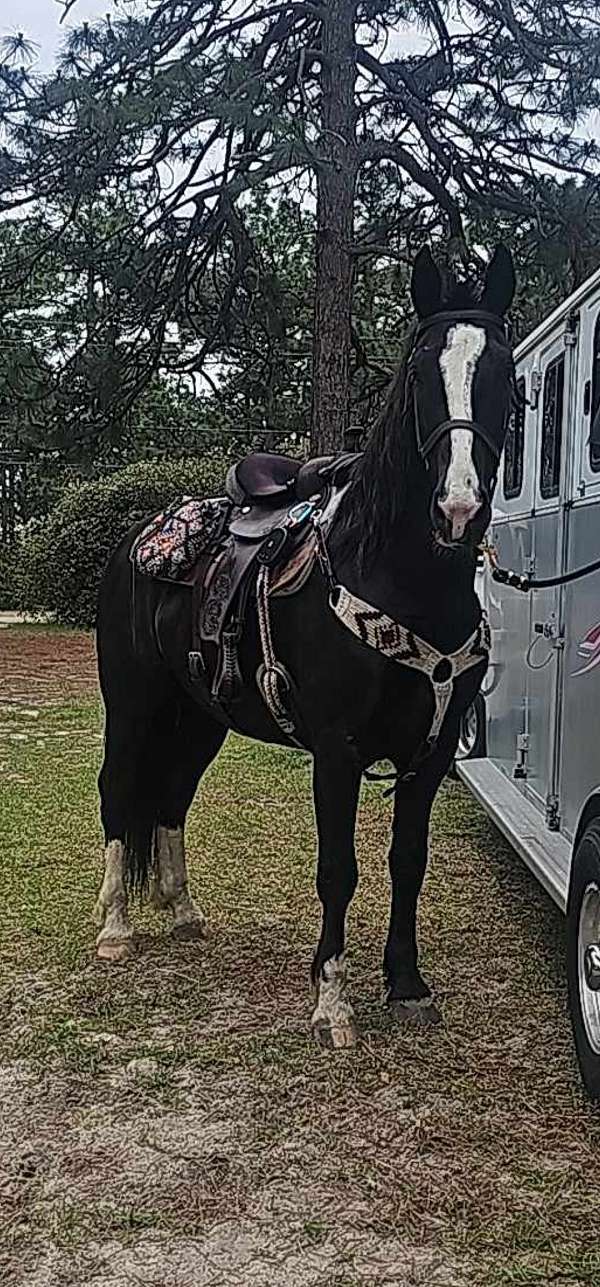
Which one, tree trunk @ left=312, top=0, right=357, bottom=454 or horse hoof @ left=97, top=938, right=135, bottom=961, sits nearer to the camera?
horse hoof @ left=97, top=938, right=135, bottom=961

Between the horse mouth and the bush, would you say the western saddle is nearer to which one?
the horse mouth

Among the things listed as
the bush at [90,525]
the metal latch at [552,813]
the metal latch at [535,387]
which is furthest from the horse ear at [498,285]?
the bush at [90,525]

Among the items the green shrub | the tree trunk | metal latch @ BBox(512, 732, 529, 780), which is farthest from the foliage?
the green shrub

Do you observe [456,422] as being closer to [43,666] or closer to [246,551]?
[246,551]

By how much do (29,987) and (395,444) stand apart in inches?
84.6

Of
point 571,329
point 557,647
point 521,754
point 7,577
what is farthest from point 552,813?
point 7,577

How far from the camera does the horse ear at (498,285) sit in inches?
125

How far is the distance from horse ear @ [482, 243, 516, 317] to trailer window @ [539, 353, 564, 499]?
115 cm

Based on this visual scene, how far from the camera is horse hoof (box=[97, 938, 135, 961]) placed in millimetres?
4387

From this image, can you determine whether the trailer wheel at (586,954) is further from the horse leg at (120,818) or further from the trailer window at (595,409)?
the horse leg at (120,818)

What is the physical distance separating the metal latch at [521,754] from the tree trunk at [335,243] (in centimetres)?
489

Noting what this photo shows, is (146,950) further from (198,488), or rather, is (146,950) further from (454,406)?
(198,488)

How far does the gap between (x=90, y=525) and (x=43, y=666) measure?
3436 mm

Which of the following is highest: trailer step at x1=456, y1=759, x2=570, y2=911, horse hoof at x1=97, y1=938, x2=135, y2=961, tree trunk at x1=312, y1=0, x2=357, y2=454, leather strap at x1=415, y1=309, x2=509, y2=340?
tree trunk at x1=312, y1=0, x2=357, y2=454
